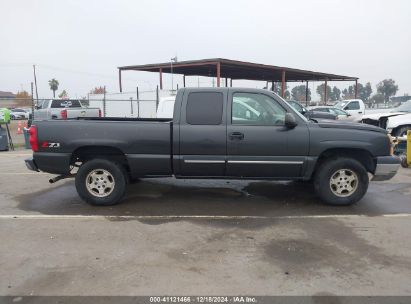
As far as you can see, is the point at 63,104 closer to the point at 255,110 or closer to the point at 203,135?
the point at 203,135

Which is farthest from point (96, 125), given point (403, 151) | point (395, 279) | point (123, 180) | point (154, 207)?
point (403, 151)

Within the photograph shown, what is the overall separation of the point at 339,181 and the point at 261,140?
1412 millimetres

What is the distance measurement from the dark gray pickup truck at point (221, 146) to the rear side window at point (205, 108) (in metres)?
0.02

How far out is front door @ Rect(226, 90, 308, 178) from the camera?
19.7ft

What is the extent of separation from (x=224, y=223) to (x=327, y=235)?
1.35 metres

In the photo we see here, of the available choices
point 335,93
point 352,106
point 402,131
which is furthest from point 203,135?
point 335,93

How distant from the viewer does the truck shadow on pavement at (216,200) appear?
19.9 ft

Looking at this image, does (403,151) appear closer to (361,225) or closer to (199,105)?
(361,225)

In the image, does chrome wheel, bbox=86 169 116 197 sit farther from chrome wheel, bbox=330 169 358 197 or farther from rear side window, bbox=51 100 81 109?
rear side window, bbox=51 100 81 109

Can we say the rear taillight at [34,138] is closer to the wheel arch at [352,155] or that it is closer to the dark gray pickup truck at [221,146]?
the dark gray pickup truck at [221,146]

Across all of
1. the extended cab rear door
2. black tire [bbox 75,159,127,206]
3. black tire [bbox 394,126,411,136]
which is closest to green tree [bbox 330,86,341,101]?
black tire [bbox 394,126,411,136]

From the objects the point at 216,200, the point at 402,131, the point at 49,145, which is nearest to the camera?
Result: the point at 49,145

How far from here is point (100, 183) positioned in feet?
→ 20.6

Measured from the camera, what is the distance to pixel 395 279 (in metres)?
3.79
